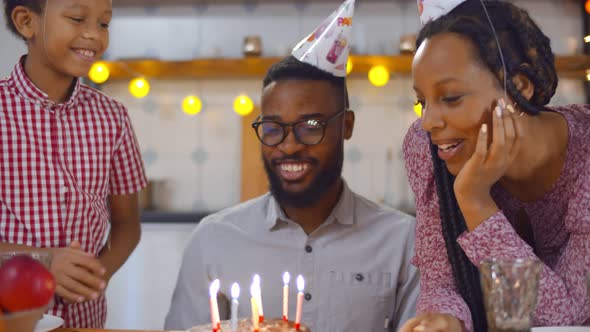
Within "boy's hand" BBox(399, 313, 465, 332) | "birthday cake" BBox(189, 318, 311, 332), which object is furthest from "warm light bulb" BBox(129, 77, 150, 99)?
"boy's hand" BBox(399, 313, 465, 332)

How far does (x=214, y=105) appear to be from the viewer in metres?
4.58

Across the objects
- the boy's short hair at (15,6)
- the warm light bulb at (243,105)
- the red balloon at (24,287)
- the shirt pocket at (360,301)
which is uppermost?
the boy's short hair at (15,6)

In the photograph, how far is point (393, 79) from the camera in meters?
4.45

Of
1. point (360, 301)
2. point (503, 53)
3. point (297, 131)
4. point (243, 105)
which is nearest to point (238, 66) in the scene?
point (243, 105)

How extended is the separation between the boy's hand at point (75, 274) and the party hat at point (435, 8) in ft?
3.20

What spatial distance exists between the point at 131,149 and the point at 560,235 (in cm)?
131

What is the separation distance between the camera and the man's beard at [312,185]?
2.14m

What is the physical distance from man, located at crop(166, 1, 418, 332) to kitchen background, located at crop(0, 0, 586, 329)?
2.09m

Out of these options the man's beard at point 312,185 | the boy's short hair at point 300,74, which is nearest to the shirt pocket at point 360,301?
the man's beard at point 312,185

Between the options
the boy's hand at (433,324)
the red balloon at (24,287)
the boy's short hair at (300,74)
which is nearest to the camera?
the red balloon at (24,287)

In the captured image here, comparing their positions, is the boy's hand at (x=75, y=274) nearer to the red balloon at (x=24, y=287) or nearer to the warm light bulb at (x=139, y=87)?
the red balloon at (x=24, y=287)

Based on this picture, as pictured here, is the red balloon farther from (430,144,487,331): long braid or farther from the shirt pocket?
the shirt pocket

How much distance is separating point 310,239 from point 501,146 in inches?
33.7

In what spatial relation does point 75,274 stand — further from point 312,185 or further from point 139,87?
point 139,87
